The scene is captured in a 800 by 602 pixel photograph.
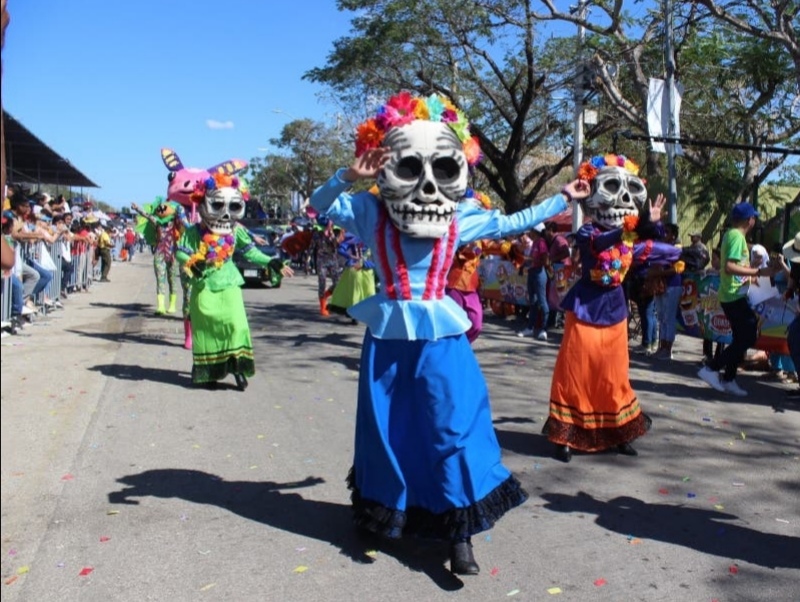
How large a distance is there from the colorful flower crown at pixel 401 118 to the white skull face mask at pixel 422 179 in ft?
0.24

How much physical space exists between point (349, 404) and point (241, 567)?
3.88m

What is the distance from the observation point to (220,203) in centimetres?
809

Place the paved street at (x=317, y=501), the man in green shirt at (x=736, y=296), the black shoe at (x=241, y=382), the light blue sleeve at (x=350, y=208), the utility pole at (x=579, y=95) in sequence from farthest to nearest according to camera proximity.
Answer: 1. the utility pole at (x=579, y=95)
2. the black shoe at (x=241, y=382)
3. the man in green shirt at (x=736, y=296)
4. the light blue sleeve at (x=350, y=208)
5. the paved street at (x=317, y=501)

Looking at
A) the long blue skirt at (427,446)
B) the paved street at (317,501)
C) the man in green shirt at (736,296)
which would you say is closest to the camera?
the paved street at (317,501)

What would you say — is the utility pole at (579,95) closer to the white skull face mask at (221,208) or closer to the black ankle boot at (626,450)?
the white skull face mask at (221,208)

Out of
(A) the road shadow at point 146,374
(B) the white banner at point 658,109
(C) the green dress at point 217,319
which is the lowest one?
(A) the road shadow at point 146,374

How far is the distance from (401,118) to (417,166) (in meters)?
0.30

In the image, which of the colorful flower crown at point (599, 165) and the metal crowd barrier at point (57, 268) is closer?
the colorful flower crown at point (599, 165)

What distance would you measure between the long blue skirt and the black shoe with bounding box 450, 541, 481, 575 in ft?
0.19

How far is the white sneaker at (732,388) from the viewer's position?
870 cm

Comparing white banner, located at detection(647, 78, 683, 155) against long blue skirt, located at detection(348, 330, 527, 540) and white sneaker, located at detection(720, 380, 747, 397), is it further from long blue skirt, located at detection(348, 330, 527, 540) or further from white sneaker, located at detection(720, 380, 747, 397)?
long blue skirt, located at detection(348, 330, 527, 540)

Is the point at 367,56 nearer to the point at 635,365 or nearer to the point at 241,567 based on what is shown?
the point at 635,365

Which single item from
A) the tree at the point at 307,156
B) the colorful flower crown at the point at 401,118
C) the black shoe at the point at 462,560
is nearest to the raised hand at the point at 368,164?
the colorful flower crown at the point at 401,118

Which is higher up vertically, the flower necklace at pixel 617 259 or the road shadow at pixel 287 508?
the flower necklace at pixel 617 259
